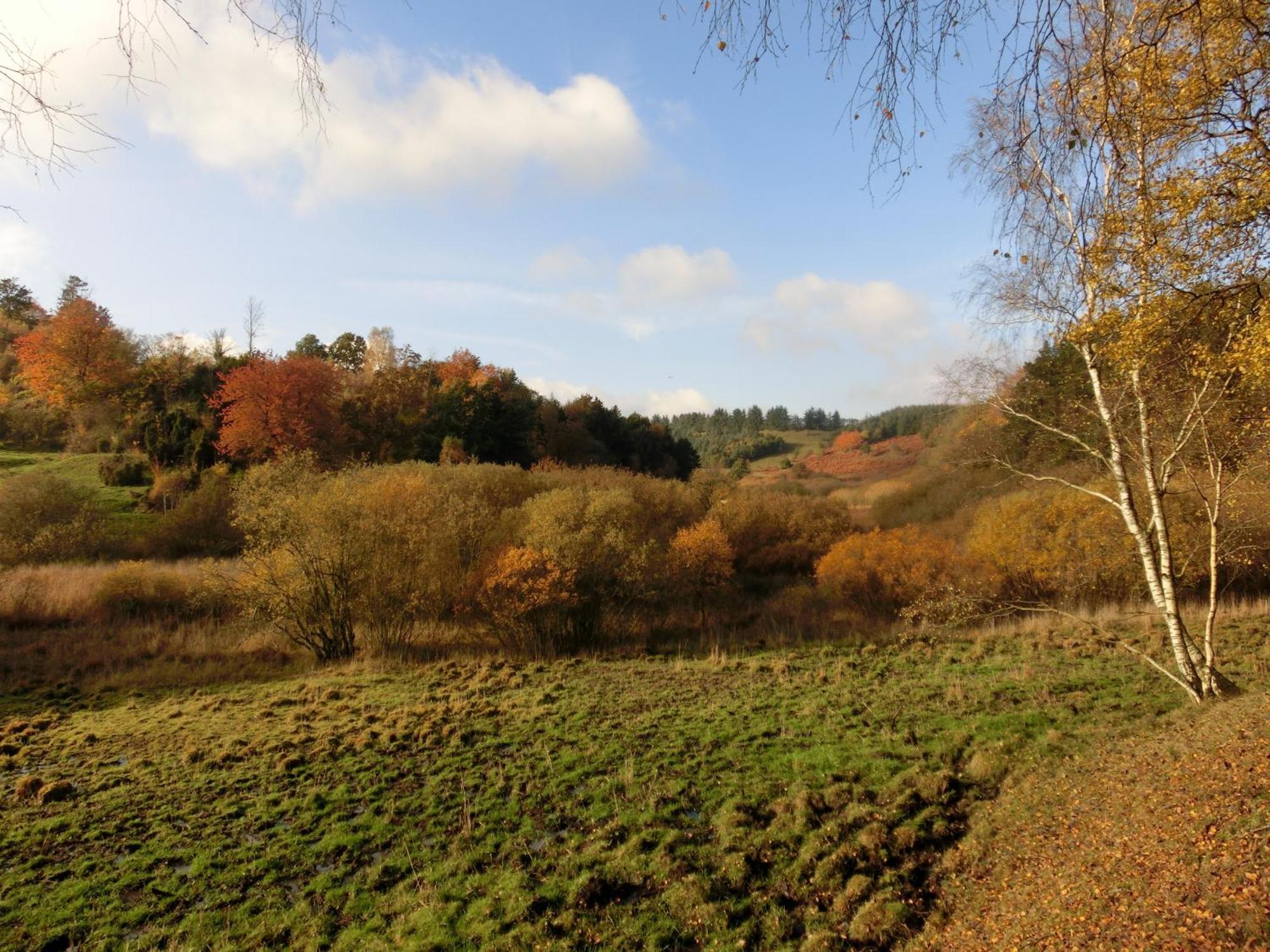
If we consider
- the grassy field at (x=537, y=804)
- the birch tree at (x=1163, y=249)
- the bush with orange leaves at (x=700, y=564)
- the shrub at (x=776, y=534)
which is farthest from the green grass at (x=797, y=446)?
the birch tree at (x=1163, y=249)

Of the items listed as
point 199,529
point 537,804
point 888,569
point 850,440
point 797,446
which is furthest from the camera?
point 797,446

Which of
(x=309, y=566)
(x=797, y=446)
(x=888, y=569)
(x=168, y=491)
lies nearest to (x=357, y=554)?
(x=309, y=566)

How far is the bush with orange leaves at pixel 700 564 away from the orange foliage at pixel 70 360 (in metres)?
41.5

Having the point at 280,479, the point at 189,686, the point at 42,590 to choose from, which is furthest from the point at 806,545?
the point at 42,590

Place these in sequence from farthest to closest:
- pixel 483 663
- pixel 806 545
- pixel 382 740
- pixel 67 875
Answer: pixel 806 545 → pixel 483 663 → pixel 382 740 → pixel 67 875

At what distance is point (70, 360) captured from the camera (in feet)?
141

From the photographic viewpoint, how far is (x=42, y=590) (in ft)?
75.5

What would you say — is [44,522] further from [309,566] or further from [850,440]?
[850,440]

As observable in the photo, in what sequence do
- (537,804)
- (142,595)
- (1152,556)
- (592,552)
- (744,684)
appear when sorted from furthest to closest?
(142,595)
(592,552)
(744,684)
(537,804)
(1152,556)

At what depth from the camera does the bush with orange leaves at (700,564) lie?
25438 mm

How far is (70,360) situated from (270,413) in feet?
57.7

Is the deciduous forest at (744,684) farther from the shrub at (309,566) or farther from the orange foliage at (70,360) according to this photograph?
the orange foliage at (70,360)

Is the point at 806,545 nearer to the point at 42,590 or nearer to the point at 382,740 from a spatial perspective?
the point at 382,740

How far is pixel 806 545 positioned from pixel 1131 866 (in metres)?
30.1
